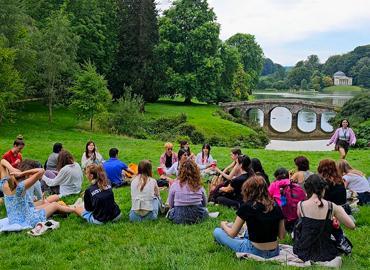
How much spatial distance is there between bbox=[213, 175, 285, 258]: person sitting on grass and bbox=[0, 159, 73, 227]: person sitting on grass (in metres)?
3.63

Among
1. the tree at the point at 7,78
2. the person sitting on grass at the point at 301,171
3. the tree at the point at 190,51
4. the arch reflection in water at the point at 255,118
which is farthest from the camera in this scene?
A: the arch reflection in water at the point at 255,118

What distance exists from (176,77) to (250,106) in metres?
11.9

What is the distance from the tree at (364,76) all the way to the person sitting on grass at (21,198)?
15233 cm

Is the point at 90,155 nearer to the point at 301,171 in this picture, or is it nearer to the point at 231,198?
the point at 231,198

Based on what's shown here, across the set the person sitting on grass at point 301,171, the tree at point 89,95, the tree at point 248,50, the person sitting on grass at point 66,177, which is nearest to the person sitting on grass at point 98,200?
the person sitting on grass at point 66,177

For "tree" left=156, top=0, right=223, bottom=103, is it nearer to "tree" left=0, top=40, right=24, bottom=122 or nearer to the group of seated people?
"tree" left=0, top=40, right=24, bottom=122

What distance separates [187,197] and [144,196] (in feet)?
2.71

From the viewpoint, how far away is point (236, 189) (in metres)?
9.12

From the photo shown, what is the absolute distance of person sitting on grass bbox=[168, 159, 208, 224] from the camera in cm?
802

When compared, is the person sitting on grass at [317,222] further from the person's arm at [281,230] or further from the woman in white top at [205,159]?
the woman in white top at [205,159]

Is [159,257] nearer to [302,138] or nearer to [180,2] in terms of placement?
[302,138]

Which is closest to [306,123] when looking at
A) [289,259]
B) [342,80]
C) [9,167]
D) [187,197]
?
[187,197]

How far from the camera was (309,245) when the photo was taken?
5945mm

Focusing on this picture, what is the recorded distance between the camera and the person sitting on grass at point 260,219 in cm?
594
